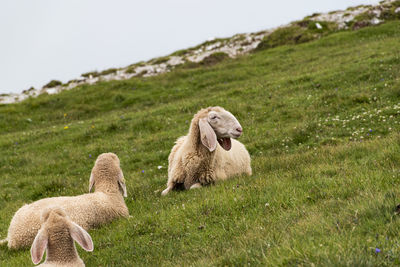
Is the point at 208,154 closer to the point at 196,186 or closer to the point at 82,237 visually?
the point at 196,186

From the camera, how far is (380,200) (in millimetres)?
4184

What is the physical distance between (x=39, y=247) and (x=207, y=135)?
14.7 feet

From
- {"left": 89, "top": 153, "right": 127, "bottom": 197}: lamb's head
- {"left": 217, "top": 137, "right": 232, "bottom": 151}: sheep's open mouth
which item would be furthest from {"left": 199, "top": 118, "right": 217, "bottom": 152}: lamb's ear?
{"left": 89, "top": 153, "right": 127, "bottom": 197}: lamb's head

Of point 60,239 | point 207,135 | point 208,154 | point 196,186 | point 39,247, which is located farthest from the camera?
point 208,154

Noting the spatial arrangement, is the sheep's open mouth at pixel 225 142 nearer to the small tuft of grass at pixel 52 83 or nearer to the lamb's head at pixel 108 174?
the lamb's head at pixel 108 174

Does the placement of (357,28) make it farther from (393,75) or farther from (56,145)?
(56,145)

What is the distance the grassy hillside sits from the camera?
3982 millimetres

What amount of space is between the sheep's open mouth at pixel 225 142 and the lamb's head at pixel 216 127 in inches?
5.8

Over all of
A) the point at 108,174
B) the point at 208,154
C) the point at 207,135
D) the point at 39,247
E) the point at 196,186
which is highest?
the point at 39,247

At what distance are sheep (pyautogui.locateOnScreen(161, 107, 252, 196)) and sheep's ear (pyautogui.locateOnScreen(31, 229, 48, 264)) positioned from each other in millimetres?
4112

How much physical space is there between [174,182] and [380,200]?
17.8 feet

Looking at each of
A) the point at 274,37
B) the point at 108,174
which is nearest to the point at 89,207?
the point at 108,174

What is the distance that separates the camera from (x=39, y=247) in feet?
14.7

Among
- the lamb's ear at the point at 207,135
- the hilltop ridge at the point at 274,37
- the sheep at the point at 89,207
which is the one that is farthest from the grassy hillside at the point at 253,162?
the hilltop ridge at the point at 274,37
